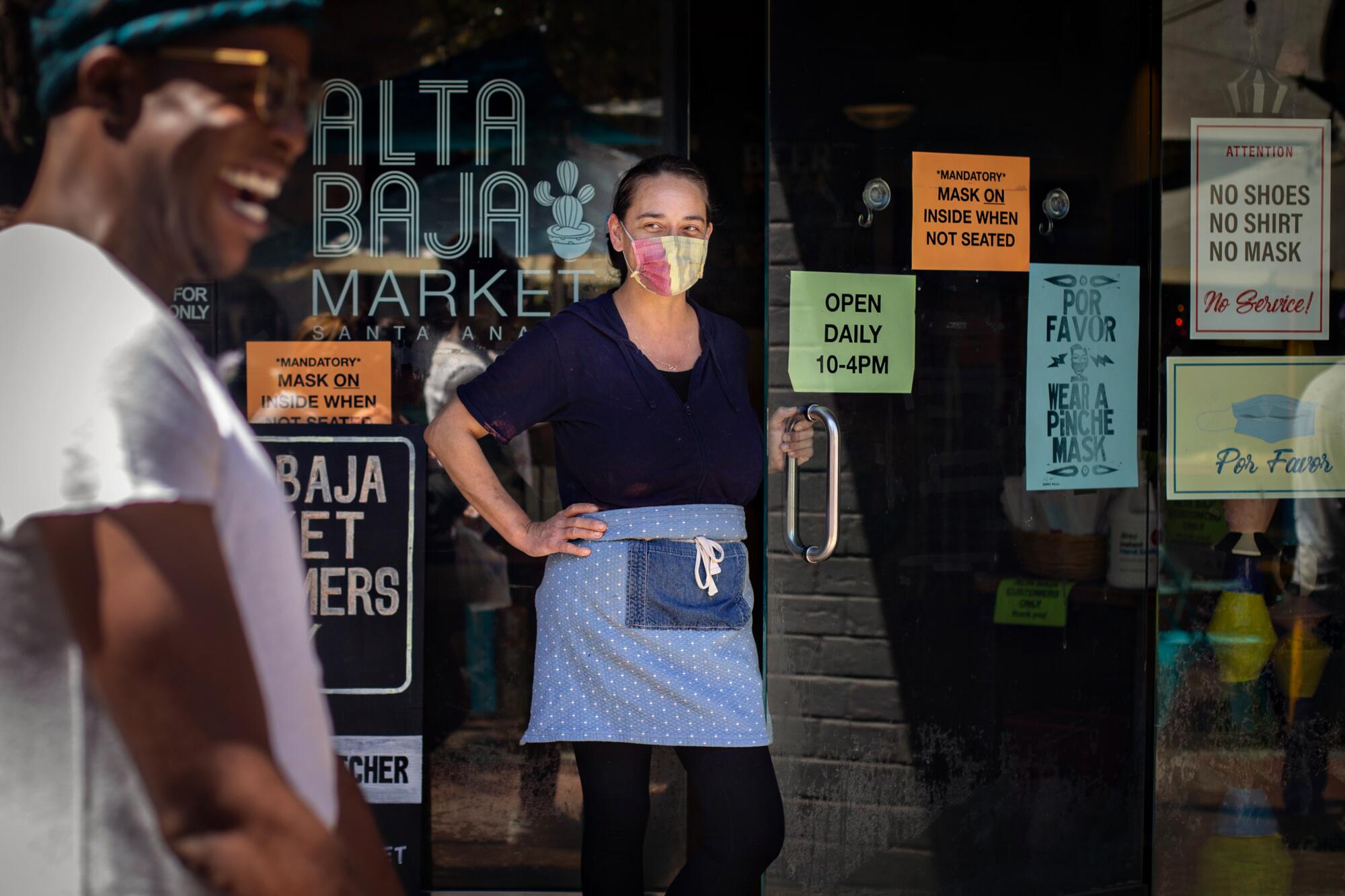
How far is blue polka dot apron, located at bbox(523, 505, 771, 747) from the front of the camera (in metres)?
2.79

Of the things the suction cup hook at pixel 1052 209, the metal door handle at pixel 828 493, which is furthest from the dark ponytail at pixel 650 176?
the suction cup hook at pixel 1052 209

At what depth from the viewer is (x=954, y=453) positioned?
3.74m

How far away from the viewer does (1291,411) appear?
156 inches

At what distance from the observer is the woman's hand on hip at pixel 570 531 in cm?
280

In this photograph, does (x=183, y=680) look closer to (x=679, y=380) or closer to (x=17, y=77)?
(x=17, y=77)

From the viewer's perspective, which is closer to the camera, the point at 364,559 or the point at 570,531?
the point at 570,531

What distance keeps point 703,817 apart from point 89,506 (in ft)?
6.61

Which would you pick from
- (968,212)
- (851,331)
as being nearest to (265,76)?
(851,331)

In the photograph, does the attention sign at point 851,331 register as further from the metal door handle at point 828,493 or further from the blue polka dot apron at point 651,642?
the blue polka dot apron at point 651,642

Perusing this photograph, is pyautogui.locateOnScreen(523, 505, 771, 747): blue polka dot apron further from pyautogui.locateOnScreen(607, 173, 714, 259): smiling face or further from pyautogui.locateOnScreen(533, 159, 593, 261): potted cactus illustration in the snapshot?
pyautogui.locateOnScreen(533, 159, 593, 261): potted cactus illustration

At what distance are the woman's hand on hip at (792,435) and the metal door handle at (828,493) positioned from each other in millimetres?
13

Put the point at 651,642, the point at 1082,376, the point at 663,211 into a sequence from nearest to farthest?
the point at 651,642
the point at 663,211
the point at 1082,376

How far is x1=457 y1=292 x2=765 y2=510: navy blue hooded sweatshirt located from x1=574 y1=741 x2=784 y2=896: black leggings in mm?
536

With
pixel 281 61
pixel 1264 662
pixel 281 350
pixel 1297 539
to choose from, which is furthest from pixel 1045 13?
pixel 281 61
